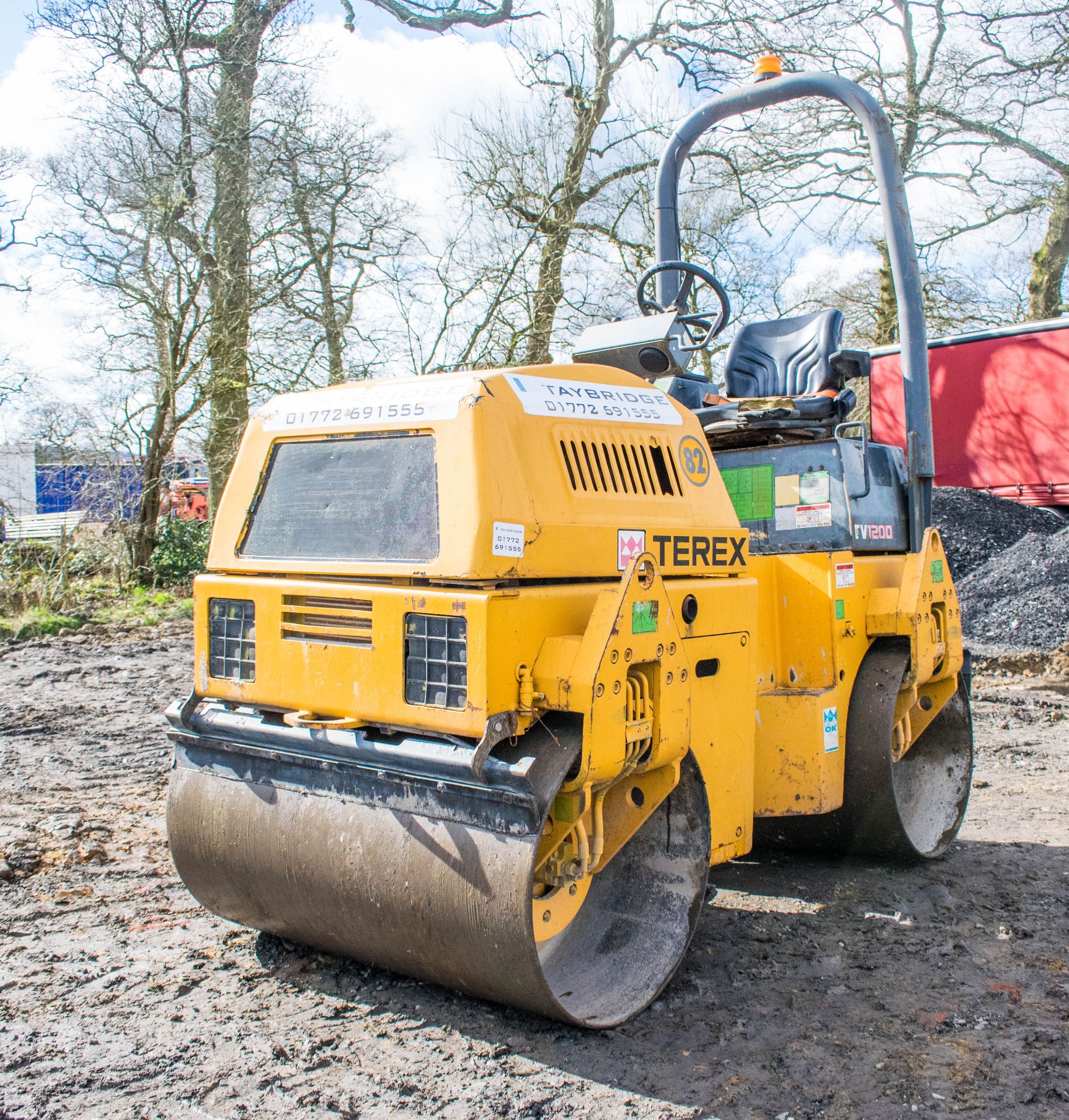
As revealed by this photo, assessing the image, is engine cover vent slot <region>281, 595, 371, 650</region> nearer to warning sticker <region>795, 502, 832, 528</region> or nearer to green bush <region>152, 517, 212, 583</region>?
warning sticker <region>795, 502, 832, 528</region>

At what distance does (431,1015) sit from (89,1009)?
0.99 meters

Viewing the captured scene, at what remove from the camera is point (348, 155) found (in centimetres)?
1398

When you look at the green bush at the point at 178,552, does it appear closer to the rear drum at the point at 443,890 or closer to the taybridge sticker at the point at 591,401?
the rear drum at the point at 443,890

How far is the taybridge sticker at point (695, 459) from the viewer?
11.6ft

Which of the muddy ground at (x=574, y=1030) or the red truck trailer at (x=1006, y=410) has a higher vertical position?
the red truck trailer at (x=1006, y=410)

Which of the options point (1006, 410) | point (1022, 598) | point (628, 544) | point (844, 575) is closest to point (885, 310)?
point (1006, 410)

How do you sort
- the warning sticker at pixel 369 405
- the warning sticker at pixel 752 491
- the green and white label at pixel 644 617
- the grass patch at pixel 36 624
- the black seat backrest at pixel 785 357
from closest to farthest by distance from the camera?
the green and white label at pixel 644 617, the warning sticker at pixel 369 405, the warning sticker at pixel 752 491, the black seat backrest at pixel 785 357, the grass patch at pixel 36 624

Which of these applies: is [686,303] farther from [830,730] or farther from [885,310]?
[885,310]

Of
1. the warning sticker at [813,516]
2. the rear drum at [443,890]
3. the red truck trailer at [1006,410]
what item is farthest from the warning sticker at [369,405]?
the red truck trailer at [1006,410]

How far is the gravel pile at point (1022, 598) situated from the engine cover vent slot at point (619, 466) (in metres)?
7.13

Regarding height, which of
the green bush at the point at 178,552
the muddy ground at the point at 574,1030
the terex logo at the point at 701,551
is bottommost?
the muddy ground at the point at 574,1030

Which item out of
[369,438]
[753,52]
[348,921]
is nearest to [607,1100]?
[348,921]

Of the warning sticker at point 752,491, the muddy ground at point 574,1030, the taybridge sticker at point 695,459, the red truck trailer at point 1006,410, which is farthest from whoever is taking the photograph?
the red truck trailer at point 1006,410

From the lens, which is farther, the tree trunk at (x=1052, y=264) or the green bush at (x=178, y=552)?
the tree trunk at (x=1052, y=264)
